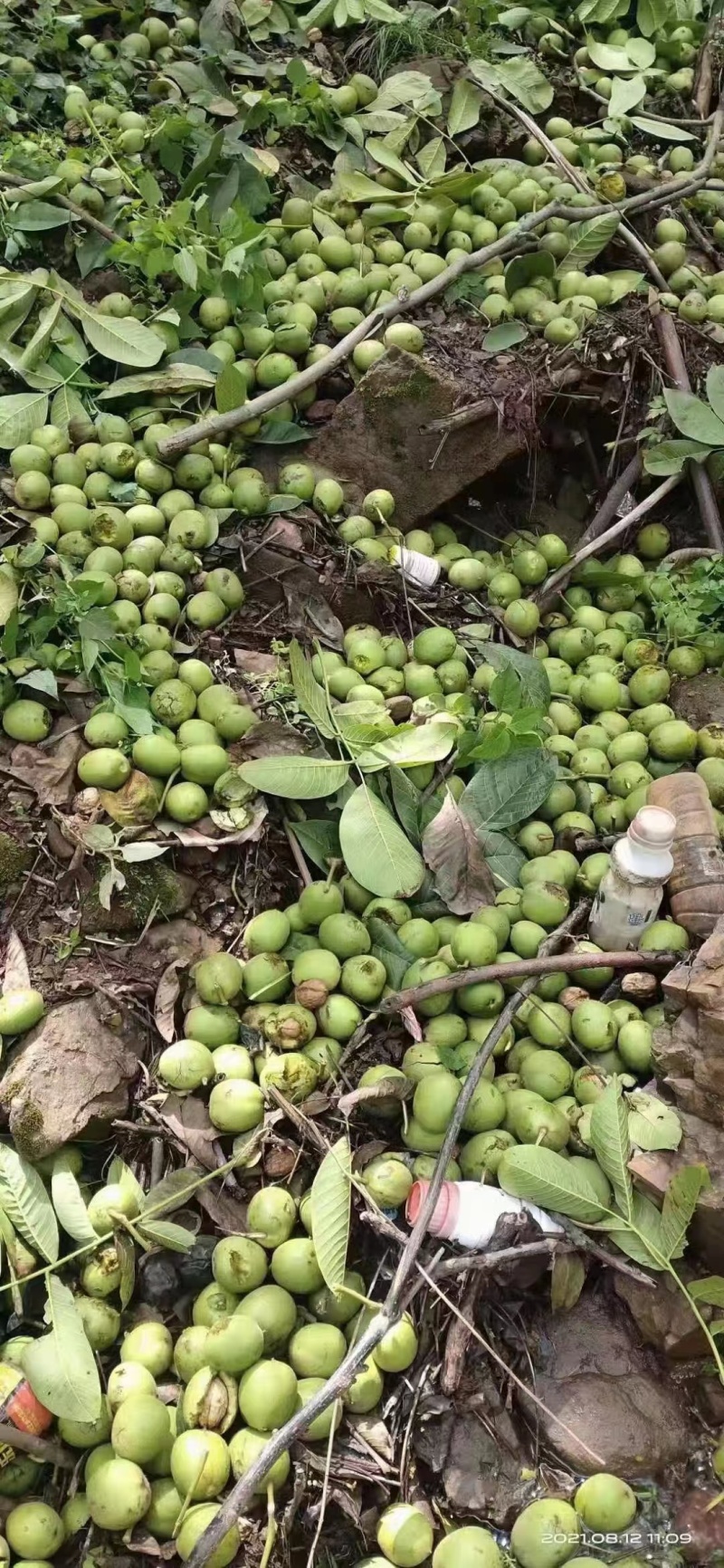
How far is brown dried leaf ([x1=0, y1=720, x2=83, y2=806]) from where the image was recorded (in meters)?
2.98

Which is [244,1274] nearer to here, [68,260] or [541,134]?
[68,260]

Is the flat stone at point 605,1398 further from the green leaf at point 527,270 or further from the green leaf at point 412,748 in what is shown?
the green leaf at point 527,270

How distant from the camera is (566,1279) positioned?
7.82 ft

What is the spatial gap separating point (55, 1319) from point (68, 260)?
3.99 meters

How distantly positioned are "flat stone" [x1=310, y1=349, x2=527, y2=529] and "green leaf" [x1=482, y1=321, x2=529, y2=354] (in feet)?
0.89

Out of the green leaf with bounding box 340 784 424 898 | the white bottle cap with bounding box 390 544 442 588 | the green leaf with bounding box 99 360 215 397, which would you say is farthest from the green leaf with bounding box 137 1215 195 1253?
the green leaf with bounding box 99 360 215 397

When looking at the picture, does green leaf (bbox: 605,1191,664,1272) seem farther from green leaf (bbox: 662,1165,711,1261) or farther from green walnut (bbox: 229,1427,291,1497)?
green walnut (bbox: 229,1427,291,1497)

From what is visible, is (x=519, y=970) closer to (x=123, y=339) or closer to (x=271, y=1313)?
(x=271, y=1313)

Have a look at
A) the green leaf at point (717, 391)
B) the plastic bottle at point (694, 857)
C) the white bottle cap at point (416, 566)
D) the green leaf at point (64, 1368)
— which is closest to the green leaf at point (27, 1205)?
the green leaf at point (64, 1368)

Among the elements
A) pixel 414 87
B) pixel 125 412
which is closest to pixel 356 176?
pixel 414 87

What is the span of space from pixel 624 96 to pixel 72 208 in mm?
3041

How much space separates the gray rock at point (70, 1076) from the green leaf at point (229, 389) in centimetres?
229

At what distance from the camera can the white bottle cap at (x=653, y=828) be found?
2.71 metres

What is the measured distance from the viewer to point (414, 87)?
5.20 meters
